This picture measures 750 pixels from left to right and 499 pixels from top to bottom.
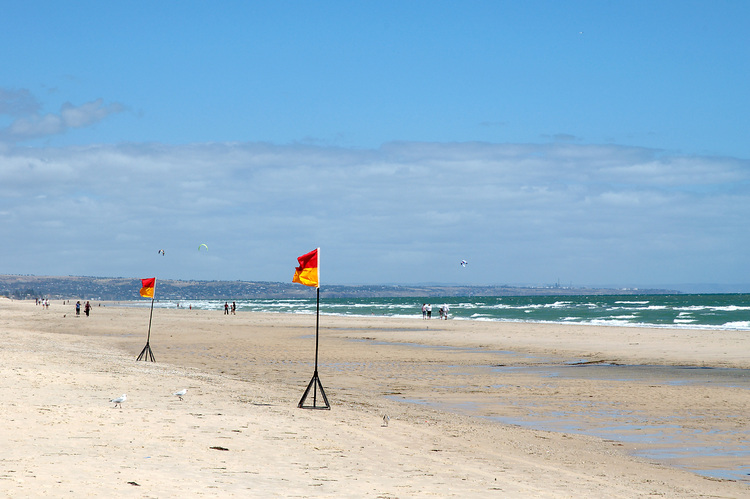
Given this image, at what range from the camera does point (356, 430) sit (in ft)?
38.5

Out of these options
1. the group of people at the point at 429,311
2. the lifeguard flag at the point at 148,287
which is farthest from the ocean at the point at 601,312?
the lifeguard flag at the point at 148,287

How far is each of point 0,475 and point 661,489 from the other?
7318 millimetres

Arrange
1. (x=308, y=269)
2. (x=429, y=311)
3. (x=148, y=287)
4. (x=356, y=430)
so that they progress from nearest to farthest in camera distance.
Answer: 1. (x=356, y=430)
2. (x=308, y=269)
3. (x=148, y=287)
4. (x=429, y=311)

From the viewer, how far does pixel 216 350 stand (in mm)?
29656

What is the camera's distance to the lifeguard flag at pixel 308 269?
45.8 feet

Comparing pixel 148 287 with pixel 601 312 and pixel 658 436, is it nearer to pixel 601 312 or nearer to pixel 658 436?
pixel 658 436

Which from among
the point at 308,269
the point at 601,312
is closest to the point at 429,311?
the point at 601,312

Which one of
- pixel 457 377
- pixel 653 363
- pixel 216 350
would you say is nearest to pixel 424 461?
pixel 457 377

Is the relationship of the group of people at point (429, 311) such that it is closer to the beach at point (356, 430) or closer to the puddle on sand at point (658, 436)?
the beach at point (356, 430)

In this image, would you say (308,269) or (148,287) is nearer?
(308,269)

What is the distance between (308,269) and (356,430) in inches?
141

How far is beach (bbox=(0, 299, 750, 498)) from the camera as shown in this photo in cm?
812

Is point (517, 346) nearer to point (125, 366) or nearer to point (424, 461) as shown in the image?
point (125, 366)

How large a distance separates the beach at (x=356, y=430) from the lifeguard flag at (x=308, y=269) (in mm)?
2391
